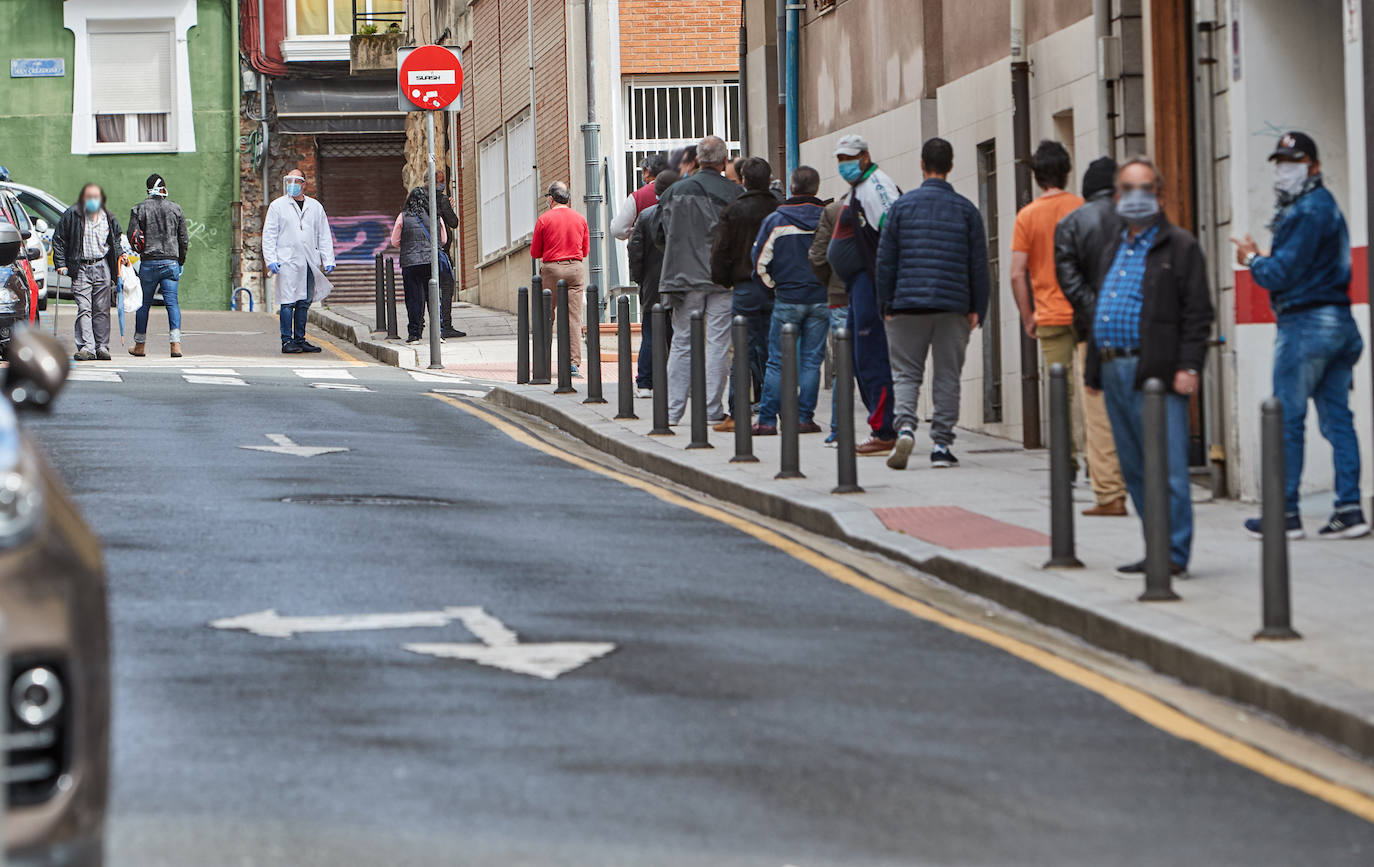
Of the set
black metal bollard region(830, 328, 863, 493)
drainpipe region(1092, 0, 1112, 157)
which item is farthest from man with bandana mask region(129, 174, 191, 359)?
black metal bollard region(830, 328, 863, 493)

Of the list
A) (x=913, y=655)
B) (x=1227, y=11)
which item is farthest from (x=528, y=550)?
A: (x=1227, y=11)

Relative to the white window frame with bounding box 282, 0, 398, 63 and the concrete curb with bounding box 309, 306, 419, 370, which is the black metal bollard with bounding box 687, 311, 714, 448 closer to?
the concrete curb with bounding box 309, 306, 419, 370

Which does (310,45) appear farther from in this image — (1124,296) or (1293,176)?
(1124,296)

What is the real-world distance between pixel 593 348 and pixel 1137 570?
9.48m

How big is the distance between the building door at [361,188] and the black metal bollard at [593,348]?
29.1m

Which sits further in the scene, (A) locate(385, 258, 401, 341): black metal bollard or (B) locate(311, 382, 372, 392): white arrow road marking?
(A) locate(385, 258, 401, 341): black metal bollard

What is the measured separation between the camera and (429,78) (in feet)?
84.0

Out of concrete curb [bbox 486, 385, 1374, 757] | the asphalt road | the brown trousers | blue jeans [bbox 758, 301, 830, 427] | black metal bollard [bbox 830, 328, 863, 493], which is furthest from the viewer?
the brown trousers

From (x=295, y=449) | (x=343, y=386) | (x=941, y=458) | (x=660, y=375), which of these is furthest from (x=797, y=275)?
(x=343, y=386)

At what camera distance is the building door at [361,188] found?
48.5 m

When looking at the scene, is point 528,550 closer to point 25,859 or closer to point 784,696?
point 784,696

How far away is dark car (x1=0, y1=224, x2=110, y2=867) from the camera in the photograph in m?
4.18

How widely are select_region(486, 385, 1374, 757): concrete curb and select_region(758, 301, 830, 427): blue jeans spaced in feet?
3.29

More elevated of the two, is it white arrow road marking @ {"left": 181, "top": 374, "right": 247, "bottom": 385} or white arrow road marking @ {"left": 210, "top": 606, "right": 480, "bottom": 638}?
white arrow road marking @ {"left": 181, "top": 374, "right": 247, "bottom": 385}
